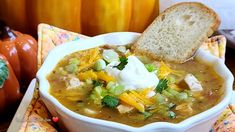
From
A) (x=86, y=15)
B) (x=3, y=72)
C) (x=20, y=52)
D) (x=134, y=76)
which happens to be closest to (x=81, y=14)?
(x=86, y=15)

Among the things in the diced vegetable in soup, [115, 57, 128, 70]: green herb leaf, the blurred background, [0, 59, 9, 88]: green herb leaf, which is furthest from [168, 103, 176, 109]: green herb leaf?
the blurred background

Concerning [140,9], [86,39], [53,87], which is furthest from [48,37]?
[140,9]

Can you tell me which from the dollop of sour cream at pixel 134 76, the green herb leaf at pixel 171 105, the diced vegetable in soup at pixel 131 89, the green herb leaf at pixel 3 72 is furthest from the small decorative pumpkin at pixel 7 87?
the green herb leaf at pixel 171 105

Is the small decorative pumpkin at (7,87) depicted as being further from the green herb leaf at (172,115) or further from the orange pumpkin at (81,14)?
the green herb leaf at (172,115)

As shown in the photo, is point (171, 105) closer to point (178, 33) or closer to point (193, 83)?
point (193, 83)

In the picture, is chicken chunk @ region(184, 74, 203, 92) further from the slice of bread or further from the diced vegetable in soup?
the slice of bread

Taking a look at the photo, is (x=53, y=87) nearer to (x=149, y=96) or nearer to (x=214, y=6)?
(x=149, y=96)
